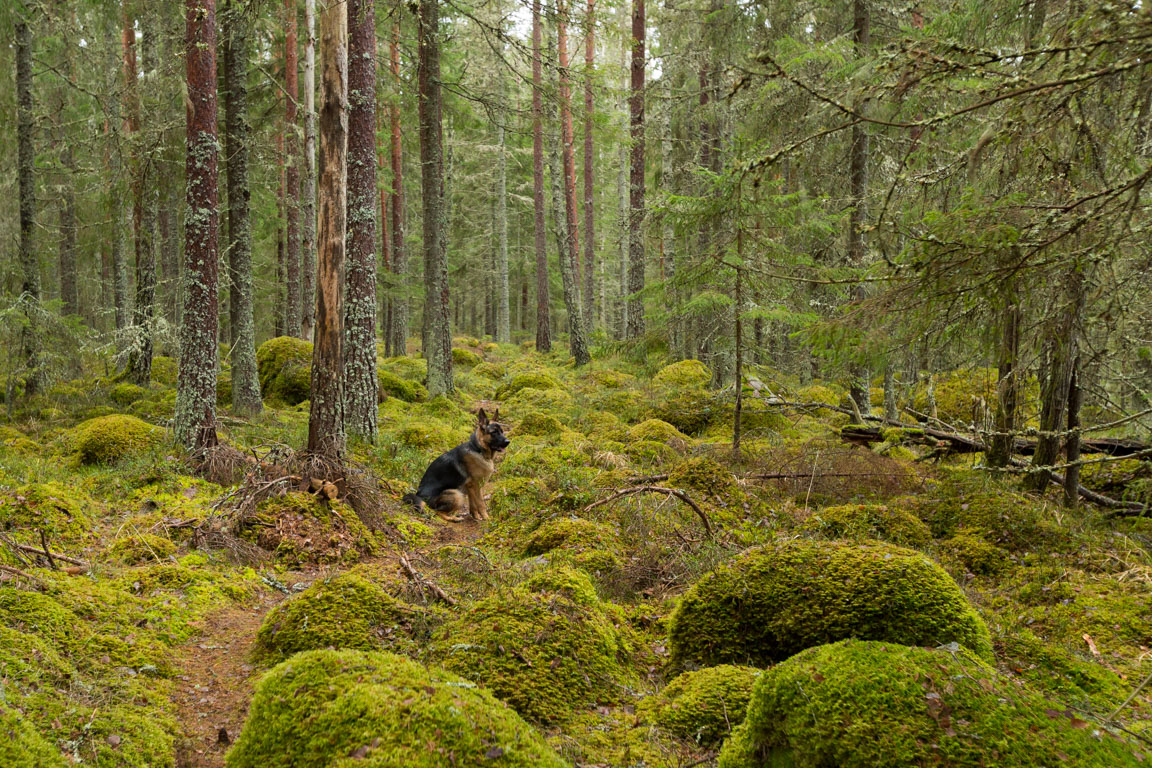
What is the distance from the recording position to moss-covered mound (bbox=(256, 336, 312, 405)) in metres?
14.3

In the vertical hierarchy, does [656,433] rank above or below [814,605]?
below

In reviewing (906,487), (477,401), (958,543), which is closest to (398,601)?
(958,543)

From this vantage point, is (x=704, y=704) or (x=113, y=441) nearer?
(x=704, y=704)

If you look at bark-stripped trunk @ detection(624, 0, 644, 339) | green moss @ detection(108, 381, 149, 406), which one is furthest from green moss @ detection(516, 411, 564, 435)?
green moss @ detection(108, 381, 149, 406)

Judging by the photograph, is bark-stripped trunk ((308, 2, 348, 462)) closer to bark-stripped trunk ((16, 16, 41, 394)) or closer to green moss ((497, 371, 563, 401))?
green moss ((497, 371, 563, 401))

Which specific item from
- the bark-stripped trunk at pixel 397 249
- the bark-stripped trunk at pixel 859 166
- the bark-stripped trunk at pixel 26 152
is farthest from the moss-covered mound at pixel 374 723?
the bark-stripped trunk at pixel 397 249

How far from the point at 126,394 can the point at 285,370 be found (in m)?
3.20

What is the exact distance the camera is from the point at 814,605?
12.2 ft

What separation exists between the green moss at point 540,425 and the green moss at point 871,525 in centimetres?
621

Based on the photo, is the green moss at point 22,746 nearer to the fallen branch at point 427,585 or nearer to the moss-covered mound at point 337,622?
the moss-covered mound at point 337,622

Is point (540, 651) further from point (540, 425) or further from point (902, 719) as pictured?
point (540, 425)

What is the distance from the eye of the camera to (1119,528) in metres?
6.53

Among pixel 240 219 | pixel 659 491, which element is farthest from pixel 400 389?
pixel 659 491

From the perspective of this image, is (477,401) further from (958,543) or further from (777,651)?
(777,651)
